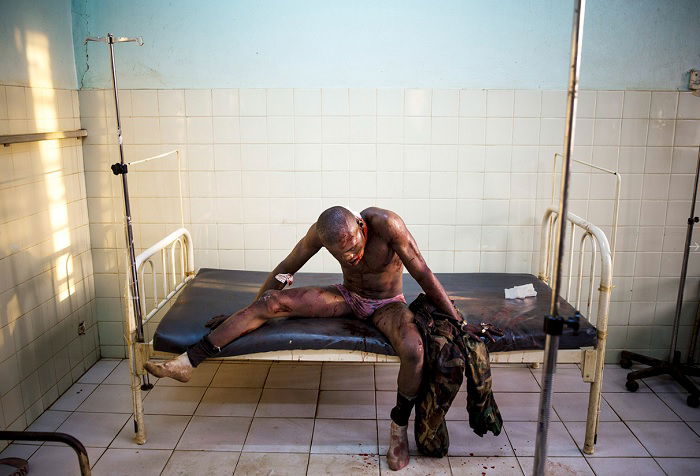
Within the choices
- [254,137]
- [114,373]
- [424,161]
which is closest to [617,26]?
[424,161]

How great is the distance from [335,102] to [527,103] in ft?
4.35

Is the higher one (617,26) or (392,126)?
(617,26)

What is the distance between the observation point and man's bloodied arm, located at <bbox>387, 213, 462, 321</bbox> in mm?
3359

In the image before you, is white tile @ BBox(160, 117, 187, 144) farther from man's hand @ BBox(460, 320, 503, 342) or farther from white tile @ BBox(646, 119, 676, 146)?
white tile @ BBox(646, 119, 676, 146)

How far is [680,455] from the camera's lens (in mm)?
3424

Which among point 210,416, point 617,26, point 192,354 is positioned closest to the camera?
point 192,354

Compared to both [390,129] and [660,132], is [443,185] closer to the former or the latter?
[390,129]

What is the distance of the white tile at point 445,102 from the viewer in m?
4.30

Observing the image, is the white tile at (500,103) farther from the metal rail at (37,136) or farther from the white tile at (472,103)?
the metal rail at (37,136)

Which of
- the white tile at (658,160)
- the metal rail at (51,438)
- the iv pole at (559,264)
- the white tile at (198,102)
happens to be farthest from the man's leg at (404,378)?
the white tile at (658,160)

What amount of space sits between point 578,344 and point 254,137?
8.25 feet

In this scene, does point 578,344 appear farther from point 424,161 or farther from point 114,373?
point 114,373

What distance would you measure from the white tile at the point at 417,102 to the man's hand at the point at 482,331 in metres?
1.62

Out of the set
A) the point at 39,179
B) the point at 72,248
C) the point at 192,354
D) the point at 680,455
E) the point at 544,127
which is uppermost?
the point at 544,127
